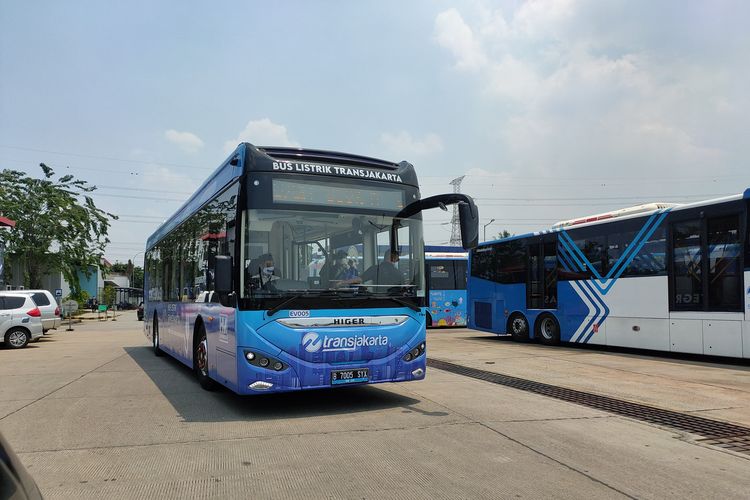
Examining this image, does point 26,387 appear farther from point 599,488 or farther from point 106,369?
point 599,488

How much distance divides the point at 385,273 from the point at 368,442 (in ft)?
Answer: 7.94

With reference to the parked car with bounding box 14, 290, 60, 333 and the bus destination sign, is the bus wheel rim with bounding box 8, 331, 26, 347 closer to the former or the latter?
the parked car with bounding box 14, 290, 60, 333

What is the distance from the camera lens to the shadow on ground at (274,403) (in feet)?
23.3

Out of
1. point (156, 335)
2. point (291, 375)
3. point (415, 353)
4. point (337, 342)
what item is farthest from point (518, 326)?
point (291, 375)

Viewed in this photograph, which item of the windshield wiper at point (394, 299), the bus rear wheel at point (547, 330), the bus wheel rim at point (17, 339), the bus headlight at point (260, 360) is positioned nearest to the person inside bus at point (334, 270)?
the windshield wiper at point (394, 299)

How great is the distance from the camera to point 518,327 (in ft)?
60.1

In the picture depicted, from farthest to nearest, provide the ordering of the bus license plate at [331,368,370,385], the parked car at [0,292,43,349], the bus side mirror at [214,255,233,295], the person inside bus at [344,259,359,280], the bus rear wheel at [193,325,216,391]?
the parked car at [0,292,43,349]
the bus rear wheel at [193,325,216,391]
the person inside bus at [344,259,359,280]
the bus license plate at [331,368,370,385]
the bus side mirror at [214,255,233,295]

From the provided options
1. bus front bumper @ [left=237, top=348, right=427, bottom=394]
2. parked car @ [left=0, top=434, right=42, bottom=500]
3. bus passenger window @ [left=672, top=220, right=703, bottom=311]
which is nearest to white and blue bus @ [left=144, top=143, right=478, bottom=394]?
bus front bumper @ [left=237, top=348, right=427, bottom=394]

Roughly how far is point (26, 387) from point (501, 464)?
8.54 meters

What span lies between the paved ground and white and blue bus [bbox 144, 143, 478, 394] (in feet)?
2.15

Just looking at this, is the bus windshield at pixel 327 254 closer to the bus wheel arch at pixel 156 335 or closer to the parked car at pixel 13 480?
the parked car at pixel 13 480

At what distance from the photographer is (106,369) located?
1205cm

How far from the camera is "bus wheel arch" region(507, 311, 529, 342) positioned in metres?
18.0

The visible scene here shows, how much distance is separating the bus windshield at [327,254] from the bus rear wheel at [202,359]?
238 cm
